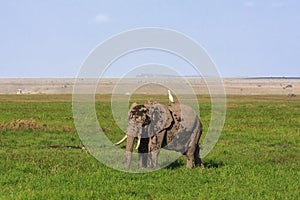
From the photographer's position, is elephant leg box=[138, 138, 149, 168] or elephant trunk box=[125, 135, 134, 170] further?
elephant leg box=[138, 138, 149, 168]

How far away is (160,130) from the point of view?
15555 mm

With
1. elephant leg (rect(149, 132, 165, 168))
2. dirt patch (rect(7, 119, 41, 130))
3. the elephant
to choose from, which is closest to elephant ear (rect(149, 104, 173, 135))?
the elephant

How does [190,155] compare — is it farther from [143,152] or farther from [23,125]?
[23,125]

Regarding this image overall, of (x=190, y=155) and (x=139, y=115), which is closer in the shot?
(x=139, y=115)

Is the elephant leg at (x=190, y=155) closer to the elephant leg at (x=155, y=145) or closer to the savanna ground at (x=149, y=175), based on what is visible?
the savanna ground at (x=149, y=175)

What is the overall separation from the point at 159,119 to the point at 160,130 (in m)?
0.31

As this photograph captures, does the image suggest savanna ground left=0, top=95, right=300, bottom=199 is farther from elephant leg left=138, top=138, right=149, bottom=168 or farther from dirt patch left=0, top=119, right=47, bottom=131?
dirt patch left=0, top=119, right=47, bottom=131

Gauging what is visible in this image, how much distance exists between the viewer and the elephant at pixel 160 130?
1559cm

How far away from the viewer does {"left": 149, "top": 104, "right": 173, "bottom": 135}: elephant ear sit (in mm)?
15570

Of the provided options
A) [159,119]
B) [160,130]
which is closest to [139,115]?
[159,119]

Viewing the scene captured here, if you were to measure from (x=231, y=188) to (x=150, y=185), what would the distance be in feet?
6.37

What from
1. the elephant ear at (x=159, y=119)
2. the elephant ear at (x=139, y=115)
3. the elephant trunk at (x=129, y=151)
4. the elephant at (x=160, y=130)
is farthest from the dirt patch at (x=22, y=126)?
the elephant ear at (x=159, y=119)

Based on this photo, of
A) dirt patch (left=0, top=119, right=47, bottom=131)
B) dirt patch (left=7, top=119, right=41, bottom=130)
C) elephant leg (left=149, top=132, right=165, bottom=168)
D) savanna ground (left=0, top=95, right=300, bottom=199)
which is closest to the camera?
savanna ground (left=0, top=95, right=300, bottom=199)

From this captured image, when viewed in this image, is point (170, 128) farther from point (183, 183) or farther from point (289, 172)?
point (289, 172)
